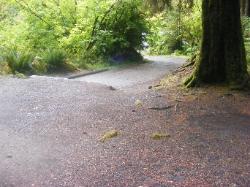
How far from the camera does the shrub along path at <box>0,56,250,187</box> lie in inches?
218

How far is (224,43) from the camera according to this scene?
9.89 m

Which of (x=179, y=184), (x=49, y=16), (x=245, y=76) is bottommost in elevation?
(x=179, y=184)

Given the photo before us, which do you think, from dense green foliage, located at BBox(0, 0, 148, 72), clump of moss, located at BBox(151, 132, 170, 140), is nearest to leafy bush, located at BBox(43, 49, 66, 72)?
dense green foliage, located at BBox(0, 0, 148, 72)

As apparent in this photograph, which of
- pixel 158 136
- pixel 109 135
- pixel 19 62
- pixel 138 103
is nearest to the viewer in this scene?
pixel 158 136

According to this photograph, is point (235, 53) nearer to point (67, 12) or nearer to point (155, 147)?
point (155, 147)

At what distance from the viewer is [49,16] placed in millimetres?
18094

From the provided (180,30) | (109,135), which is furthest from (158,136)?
(180,30)

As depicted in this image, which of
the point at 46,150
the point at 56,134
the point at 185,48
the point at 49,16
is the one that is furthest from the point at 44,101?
the point at 185,48

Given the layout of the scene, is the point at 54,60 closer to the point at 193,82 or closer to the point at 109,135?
the point at 193,82

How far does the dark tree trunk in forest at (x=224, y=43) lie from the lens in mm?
9773

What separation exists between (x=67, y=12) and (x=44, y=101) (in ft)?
31.9

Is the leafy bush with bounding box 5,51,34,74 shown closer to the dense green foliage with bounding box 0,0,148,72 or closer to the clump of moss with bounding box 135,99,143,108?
the dense green foliage with bounding box 0,0,148,72

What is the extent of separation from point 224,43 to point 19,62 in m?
6.58

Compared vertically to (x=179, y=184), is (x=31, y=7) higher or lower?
higher
